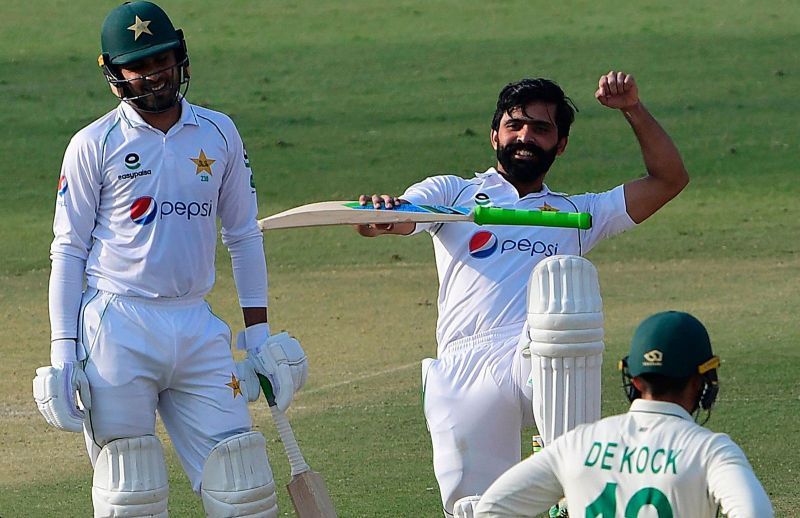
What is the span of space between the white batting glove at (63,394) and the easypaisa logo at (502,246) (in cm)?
123

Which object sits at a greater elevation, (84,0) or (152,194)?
(84,0)

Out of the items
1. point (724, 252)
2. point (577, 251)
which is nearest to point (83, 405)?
point (577, 251)

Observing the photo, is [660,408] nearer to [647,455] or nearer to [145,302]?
[647,455]

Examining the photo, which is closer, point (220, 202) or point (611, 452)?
point (611, 452)

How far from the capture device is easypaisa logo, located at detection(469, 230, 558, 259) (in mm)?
5191

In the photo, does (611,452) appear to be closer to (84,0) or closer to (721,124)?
(721,124)

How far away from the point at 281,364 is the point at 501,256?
74 cm

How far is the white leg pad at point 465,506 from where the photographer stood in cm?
491

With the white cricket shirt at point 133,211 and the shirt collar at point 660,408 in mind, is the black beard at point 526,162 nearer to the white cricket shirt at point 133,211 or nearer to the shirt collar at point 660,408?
the white cricket shirt at point 133,211

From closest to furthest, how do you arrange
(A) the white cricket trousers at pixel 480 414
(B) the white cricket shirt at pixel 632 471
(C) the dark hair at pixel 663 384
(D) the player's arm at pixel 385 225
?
1. (B) the white cricket shirt at pixel 632 471
2. (C) the dark hair at pixel 663 384
3. (D) the player's arm at pixel 385 225
4. (A) the white cricket trousers at pixel 480 414

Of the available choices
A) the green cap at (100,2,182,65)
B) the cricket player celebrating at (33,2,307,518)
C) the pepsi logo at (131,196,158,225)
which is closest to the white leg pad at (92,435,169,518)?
the cricket player celebrating at (33,2,307,518)

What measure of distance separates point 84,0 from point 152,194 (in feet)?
57.9

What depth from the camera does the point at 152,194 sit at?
4895 mm

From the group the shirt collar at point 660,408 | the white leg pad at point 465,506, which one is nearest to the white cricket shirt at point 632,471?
the shirt collar at point 660,408
